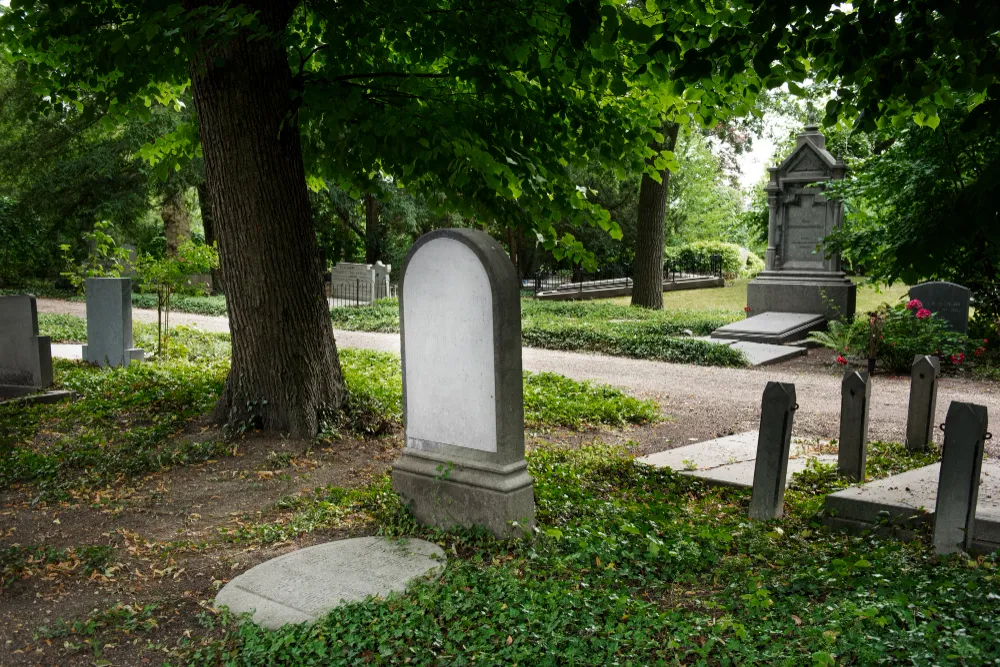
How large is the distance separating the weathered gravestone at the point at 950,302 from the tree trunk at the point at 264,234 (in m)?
10.6

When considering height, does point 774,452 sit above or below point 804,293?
below

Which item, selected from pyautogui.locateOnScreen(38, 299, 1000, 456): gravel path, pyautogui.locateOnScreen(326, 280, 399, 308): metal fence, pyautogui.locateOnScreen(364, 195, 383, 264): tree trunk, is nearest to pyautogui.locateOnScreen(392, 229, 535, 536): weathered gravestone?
pyautogui.locateOnScreen(38, 299, 1000, 456): gravel path

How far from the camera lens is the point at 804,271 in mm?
18906

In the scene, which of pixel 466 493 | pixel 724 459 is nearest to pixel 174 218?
pixel 724 459

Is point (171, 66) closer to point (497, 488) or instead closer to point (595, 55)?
point (595, 55)

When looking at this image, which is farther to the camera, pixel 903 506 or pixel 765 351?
pixel 765 351

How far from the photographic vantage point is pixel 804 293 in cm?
1848

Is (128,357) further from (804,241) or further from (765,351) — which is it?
(804,241)

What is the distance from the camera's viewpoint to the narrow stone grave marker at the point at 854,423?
255 inches

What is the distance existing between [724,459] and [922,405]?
1.93 metres

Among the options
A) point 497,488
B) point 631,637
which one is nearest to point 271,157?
point 497,488

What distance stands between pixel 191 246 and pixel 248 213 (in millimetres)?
6552

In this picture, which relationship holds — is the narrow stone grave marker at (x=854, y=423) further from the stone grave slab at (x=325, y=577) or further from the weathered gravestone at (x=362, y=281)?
the weathered gravestone at (x=362, y=281)

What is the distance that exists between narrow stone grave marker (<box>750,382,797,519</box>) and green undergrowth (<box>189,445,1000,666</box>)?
0.60 feet
